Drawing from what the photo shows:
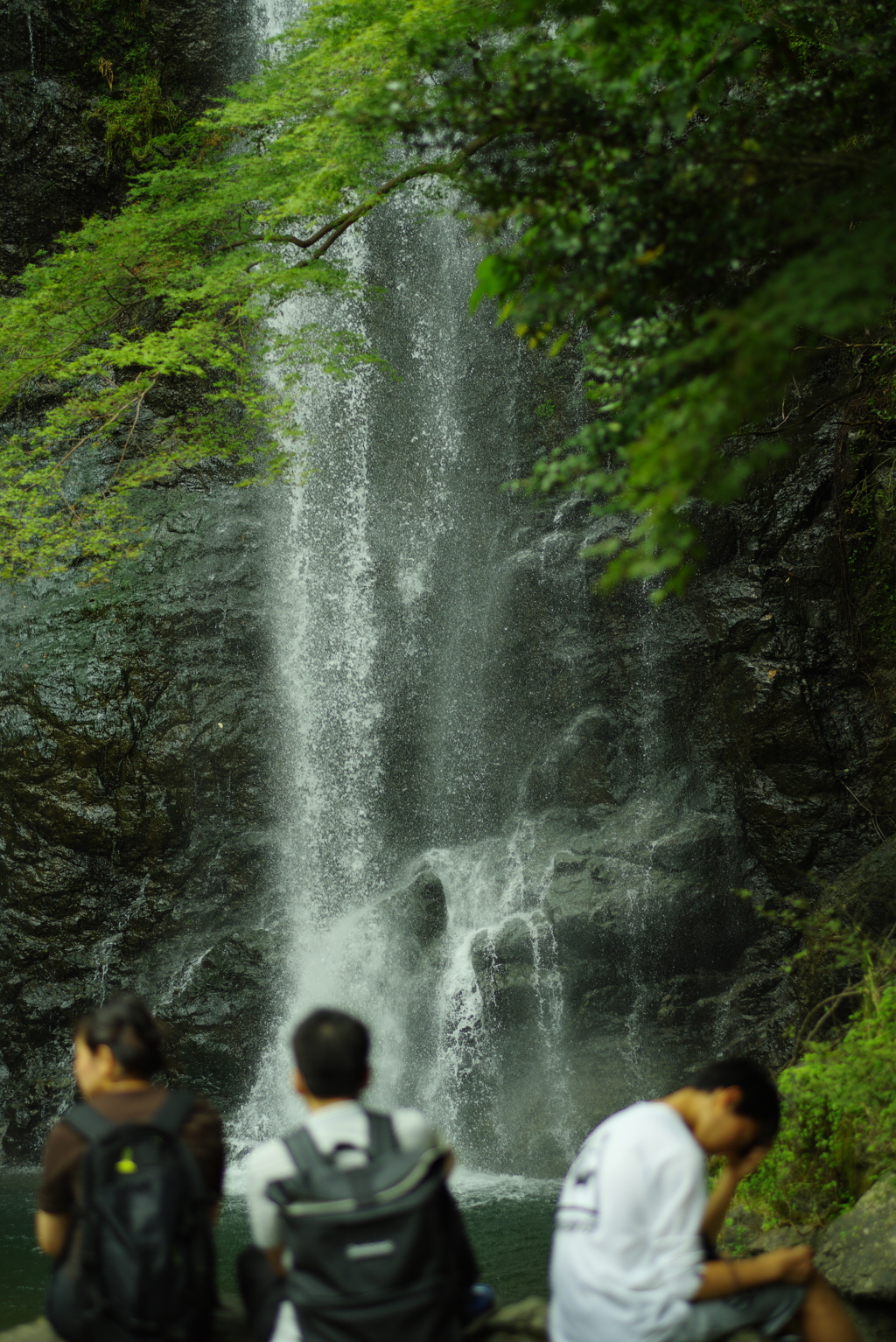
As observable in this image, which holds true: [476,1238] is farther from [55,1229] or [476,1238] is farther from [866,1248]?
[55,1229]

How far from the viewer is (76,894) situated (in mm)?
13547

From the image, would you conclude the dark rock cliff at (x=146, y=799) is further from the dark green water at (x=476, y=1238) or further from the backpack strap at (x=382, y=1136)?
the backpack strap at (x=382, y=1136)

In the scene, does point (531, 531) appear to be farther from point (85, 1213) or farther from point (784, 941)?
point (85, 1213)

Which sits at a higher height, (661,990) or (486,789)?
(486,789)

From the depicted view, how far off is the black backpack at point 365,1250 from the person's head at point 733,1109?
30.6 inches

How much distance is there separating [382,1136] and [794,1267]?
1230 mm

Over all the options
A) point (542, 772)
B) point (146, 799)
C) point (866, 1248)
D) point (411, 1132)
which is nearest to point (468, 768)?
point (542, 772)

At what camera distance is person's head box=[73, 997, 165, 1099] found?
2.83 meters

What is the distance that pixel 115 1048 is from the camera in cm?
283

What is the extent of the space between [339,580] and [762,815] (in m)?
6.51

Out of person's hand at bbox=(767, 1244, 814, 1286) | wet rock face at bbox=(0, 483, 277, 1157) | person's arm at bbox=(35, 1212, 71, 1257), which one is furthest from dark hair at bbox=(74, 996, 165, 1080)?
wet rock face at bbox=(0, 483, 277, 1157)

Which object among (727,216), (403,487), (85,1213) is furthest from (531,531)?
(85,1213)

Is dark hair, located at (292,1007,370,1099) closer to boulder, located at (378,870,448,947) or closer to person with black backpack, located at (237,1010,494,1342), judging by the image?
person with black backpack, located at (237,1010,494,1342)

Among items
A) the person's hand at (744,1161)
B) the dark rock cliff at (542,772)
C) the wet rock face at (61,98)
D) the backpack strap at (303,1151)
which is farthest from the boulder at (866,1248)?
the wet rock face at (61,98)
